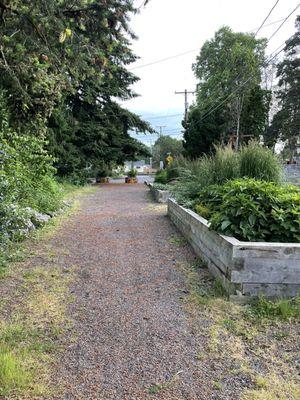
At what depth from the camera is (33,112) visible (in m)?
5.43

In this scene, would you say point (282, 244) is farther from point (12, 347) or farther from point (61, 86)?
point (61, 86)

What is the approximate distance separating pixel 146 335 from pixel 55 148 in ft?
48.4

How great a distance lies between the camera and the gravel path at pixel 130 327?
2.19 meters

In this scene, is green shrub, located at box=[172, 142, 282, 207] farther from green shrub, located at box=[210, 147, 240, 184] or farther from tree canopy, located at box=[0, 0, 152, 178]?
tree canopy, located at box=[0, 0, 152, 178]

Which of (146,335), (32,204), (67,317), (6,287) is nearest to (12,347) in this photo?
(67,317)

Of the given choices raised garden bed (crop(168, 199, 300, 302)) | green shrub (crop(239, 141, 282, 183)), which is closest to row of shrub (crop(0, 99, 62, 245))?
raised garden bed (crop(168, 199, 300, 302))

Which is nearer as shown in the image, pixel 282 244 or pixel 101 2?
pixel 282 244

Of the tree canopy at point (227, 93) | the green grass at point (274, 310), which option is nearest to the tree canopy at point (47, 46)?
the green grass at point (274, 310)

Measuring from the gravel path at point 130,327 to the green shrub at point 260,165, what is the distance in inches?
74.2

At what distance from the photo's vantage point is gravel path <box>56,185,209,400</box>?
7.19ft

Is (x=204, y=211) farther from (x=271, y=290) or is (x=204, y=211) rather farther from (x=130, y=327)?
(x=130, y=327)

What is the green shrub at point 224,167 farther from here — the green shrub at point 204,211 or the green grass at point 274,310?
the green grass at point 274,310

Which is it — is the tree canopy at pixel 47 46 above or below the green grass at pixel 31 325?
above

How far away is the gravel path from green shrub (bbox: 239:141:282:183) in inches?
74.2
